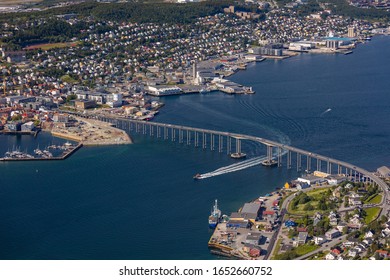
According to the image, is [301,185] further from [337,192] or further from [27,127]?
[27,127]

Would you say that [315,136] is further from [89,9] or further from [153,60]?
[89,9]

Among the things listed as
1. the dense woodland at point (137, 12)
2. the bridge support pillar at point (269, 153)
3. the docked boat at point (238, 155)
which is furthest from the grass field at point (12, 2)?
the bridge support pillar at point (269, 153)

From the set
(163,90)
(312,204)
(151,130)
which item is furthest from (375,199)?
(163,90)

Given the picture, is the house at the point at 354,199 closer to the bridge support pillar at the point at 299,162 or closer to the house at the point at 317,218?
the house at the point at 317,218

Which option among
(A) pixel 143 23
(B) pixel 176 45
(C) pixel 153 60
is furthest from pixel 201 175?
(A) pixel 143 23

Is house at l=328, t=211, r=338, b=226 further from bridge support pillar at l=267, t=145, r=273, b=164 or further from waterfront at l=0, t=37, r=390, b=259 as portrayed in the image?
bridge support pillar at l=267, t=145, r=273, b=164
